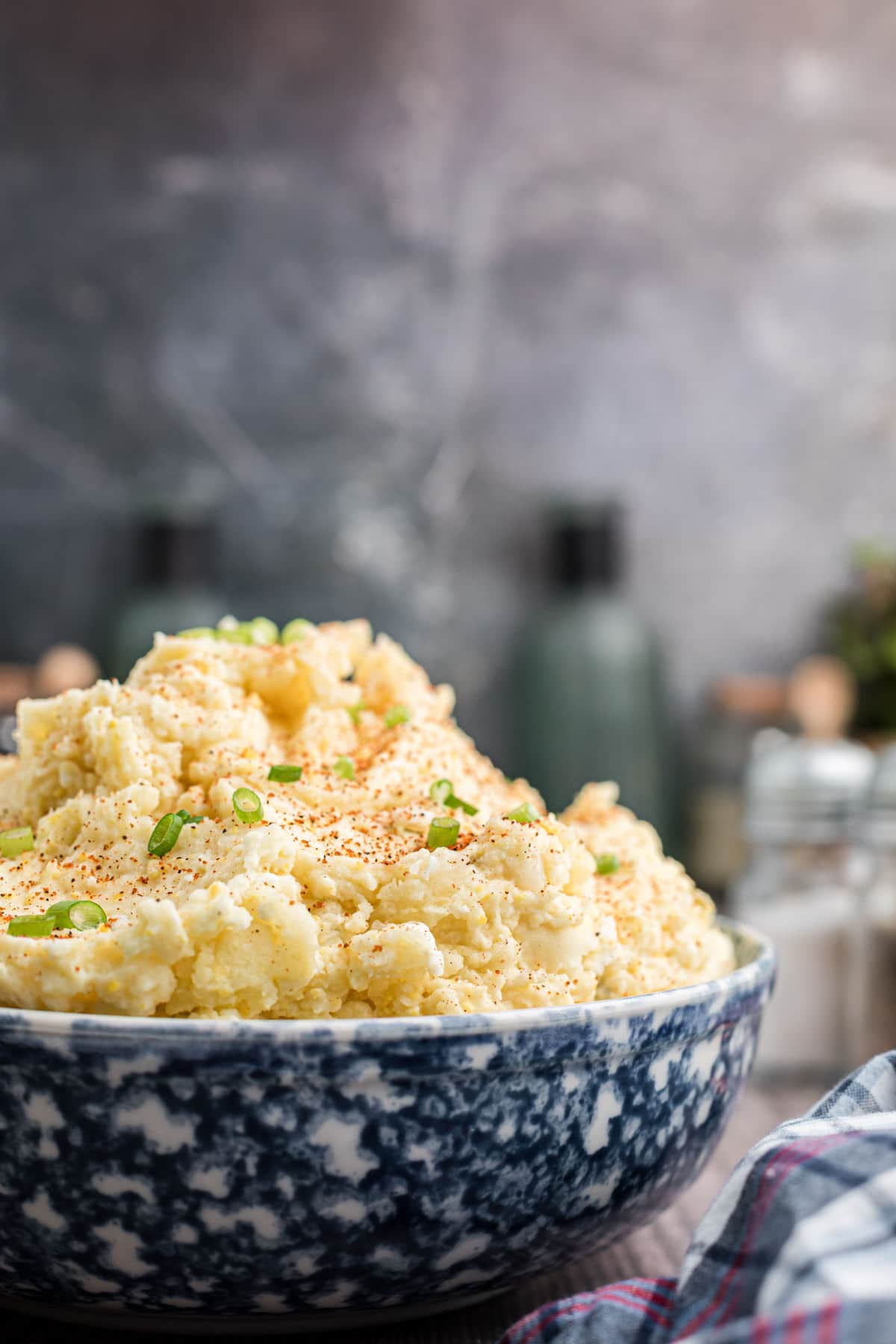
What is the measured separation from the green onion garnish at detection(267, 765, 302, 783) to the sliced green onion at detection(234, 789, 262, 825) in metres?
0.07

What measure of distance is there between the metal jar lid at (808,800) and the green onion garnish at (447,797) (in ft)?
3.23

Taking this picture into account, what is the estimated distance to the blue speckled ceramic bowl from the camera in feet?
2.96

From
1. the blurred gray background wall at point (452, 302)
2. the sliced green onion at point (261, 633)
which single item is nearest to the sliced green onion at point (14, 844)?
the sliced green onion at point (261, 633)

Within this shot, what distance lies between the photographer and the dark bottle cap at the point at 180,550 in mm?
4031

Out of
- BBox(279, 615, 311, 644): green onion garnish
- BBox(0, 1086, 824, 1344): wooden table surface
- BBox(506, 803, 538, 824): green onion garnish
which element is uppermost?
BBox(279, 615, 311, 644): green onion garnish

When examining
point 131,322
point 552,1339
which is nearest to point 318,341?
point 131,322

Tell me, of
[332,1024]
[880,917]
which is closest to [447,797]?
[332,1024]

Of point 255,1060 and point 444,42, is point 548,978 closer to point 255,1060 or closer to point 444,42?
point 255,1060

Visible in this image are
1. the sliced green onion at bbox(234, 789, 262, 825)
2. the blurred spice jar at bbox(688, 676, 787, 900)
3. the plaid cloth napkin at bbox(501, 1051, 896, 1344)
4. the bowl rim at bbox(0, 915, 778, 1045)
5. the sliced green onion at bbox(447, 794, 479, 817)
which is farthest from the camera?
the blurred spice jar at bbox(688, 676, 787, 900)

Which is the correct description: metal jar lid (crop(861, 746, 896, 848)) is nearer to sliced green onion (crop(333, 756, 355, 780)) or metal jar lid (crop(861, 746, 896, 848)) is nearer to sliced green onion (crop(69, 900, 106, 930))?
sliced green onion (crop(333, 756, 355, 780))

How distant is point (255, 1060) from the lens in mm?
893

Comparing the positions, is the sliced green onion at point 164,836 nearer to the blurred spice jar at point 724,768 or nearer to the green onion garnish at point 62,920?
the green onion garnish at point 62,920

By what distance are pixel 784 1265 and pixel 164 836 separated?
60 cm

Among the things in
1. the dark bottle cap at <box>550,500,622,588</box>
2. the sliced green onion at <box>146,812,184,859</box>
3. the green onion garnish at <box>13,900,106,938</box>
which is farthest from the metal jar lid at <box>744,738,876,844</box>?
the dark bottle cap at <box>550,500,622,588</box>
